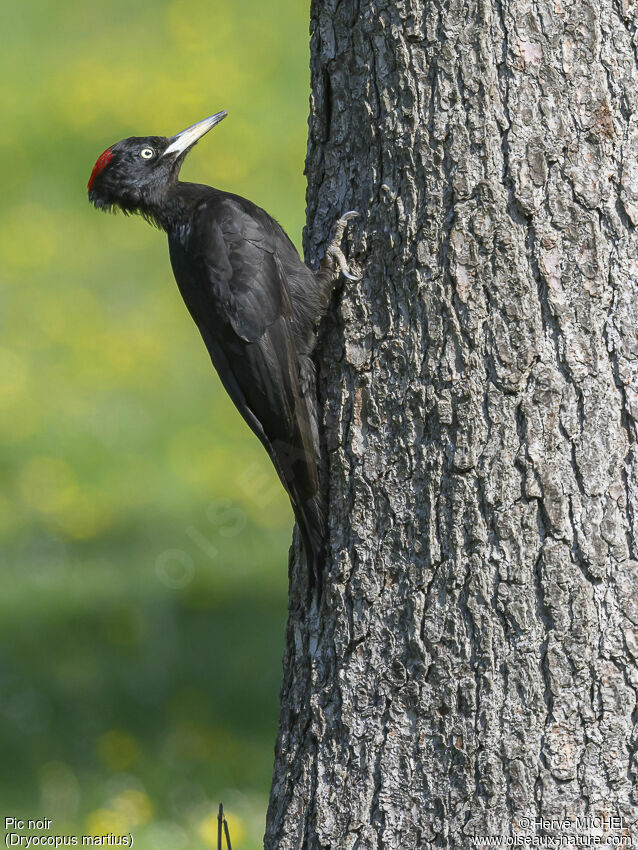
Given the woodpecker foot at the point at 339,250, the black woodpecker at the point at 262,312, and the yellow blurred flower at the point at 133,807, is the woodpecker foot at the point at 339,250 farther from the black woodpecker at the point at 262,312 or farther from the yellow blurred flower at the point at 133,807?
the yellow blurred flower at the point at 133,807

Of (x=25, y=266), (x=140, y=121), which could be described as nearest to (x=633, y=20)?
(x=25, y=266)

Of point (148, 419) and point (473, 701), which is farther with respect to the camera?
point (148, 419)

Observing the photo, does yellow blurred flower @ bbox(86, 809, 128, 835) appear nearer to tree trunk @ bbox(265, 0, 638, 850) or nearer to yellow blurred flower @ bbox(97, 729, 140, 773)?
yellow blurred flower @ bbox(97, 729, 140, 773)

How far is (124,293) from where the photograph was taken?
333 inches

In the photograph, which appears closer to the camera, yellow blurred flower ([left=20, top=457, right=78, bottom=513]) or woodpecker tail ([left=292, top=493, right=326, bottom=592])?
woodpecker tail ([left=292, top=493, right=326, bottom=592])

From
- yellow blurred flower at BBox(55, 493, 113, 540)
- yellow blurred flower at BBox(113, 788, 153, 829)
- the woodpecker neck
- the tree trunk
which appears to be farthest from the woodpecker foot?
yellow blurred flower at BBox(55, 493, 113, 540)

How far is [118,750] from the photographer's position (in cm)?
455

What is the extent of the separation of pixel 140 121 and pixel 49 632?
5.97 m

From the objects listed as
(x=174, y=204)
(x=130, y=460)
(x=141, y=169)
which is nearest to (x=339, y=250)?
(x=174, y=204)

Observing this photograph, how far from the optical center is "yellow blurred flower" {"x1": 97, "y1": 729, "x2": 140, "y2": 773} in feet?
14.7

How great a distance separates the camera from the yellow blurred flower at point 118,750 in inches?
177

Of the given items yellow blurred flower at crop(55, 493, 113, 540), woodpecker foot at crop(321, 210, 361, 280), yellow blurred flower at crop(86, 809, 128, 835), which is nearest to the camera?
woodpecker foot at crop(321, 210, 361, 280)

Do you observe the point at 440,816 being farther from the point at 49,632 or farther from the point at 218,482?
the point at 218,482

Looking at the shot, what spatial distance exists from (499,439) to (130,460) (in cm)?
477
